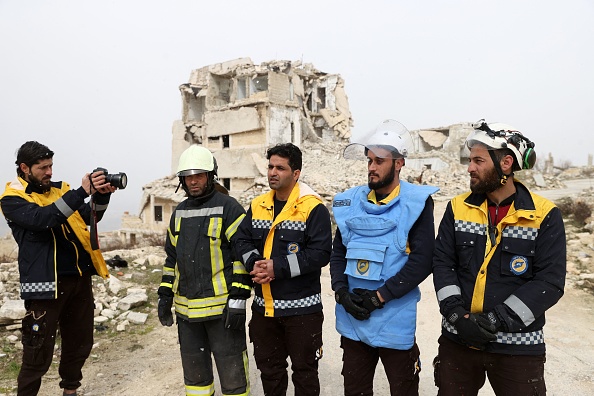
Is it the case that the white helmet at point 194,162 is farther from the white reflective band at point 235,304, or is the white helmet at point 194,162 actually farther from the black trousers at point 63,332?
the black trousers at point 63,332

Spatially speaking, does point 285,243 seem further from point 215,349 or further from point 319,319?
point 215,349

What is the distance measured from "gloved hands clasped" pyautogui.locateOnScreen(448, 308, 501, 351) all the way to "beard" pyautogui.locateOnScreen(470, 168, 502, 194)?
0.72 m

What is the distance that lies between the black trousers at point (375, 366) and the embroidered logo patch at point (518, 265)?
0.89m

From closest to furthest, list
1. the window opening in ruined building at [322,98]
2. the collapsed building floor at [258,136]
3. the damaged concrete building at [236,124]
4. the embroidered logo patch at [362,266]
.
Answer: the embroidered logo patch at [362,266]
the collapsed building floor at [258,136]
the damaged concrete building at [236,124]
the window opening in ruined building at [322,98]

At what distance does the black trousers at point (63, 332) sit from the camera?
3348 mm

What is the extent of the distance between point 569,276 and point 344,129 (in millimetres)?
23924

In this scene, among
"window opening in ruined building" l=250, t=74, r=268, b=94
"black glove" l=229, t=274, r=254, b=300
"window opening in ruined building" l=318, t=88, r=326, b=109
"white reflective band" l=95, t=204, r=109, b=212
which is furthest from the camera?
"window opening in ruined building" l=318, t=88, r=326, b=109

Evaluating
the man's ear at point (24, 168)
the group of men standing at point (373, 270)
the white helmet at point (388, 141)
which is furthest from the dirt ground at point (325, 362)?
the white helmet at point (388, 141)

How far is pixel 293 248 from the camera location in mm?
3127

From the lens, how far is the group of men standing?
232 centimetres

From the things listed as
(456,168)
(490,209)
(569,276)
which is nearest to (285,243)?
(490,209)

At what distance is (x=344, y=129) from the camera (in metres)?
30.8

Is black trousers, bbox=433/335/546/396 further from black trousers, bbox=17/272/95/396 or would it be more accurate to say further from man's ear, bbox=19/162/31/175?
man's ear, bbox=19/162/31/175

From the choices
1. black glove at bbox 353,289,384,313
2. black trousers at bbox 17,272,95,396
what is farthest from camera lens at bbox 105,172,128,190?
black glove at bbox 353,289,384,313
